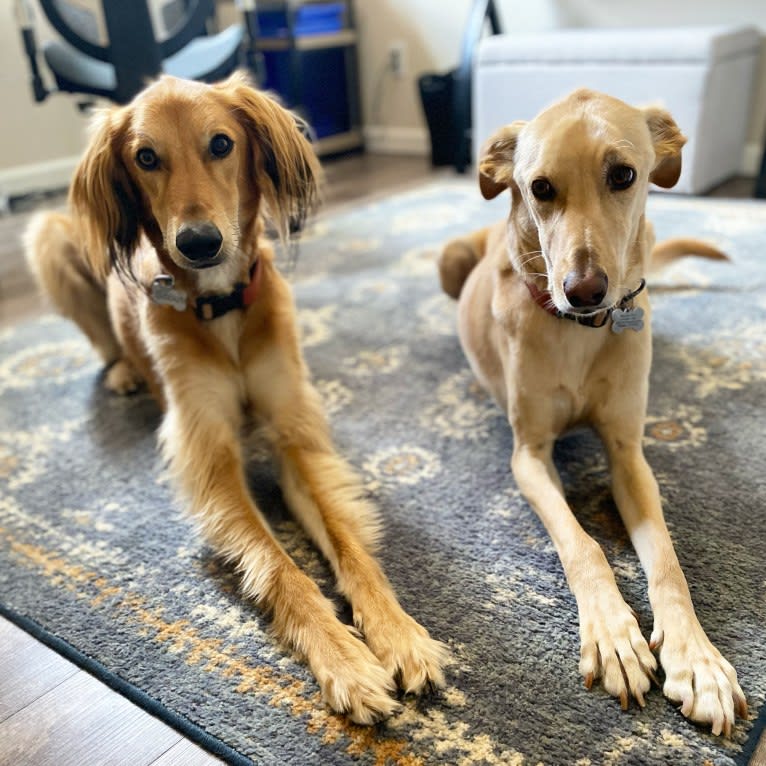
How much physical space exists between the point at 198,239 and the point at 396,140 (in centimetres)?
443

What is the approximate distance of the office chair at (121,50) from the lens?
117 inches

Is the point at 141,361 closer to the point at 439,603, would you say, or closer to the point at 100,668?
the point at 100,668

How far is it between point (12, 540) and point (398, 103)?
15.2ft

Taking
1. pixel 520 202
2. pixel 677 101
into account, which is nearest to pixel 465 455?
pixel 520 202

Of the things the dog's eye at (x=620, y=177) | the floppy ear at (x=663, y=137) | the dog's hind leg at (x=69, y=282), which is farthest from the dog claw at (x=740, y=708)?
the dog's hind leg at (x=69, y=282)

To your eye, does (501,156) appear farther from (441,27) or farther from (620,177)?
(441,27)

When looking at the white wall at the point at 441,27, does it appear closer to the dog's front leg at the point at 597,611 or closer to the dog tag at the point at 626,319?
the dog tag at the point at 626,319

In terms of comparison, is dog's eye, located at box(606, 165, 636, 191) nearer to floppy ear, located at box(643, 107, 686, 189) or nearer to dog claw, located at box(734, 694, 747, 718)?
floppy ear, located at box(643, 107, 686, 189)

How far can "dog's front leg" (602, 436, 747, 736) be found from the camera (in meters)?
1.00

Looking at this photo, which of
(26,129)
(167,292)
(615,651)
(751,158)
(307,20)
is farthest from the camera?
(307,20)

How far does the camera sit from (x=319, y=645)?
1.16 meters

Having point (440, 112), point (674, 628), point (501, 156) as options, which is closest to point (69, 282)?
point (501, 156)

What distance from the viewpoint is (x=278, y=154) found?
1633 mm

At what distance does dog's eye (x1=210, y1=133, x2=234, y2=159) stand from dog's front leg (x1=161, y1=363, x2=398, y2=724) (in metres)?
0.47
